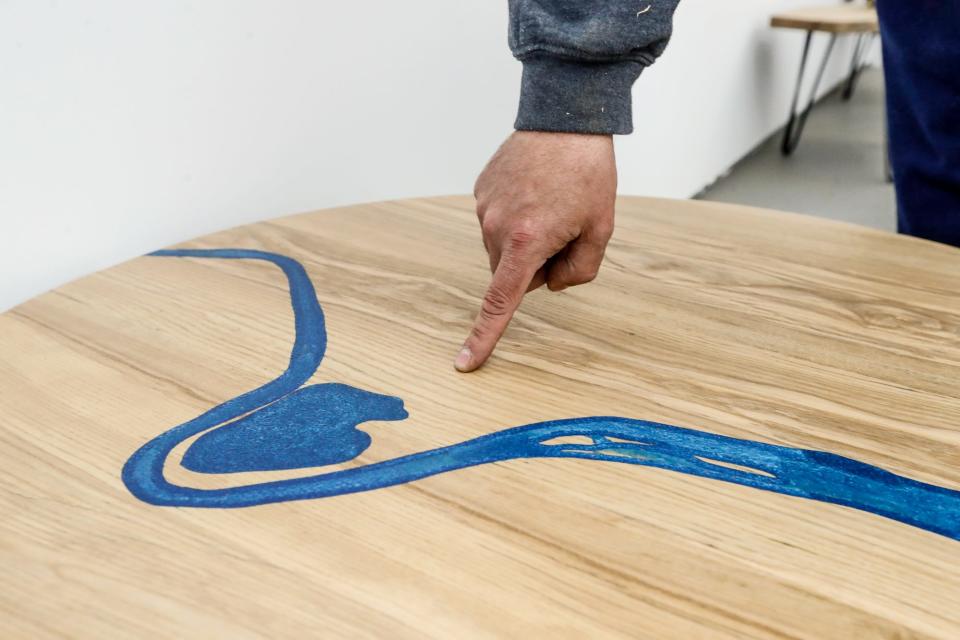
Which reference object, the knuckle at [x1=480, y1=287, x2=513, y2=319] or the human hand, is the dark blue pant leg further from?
the knuckle at [x1=480, y1=287, x2=513, y2=319]

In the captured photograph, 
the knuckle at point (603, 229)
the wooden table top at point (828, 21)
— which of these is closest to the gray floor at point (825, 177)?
the wooden table top at point (828, 21)

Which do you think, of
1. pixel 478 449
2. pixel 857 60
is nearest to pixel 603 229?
pixel 478 449

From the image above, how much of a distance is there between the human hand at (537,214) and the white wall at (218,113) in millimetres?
394

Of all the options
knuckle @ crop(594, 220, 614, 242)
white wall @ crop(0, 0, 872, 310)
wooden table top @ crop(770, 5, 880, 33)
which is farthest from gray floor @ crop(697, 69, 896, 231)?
knuckle @ crop(594, 220, 614, 242)

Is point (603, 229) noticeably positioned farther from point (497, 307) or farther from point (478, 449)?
point (478, 449)

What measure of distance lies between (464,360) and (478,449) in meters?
0.11

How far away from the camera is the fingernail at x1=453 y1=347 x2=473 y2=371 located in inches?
24.6

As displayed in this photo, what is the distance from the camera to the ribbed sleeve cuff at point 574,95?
2.10 feet

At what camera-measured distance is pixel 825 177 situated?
2945 millimetres

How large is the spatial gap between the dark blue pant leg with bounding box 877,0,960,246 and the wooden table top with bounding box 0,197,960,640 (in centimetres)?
16

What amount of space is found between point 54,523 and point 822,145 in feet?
11.5

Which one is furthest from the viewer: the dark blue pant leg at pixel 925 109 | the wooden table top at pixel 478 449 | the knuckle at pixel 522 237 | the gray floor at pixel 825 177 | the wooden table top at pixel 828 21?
the wooden table top at pixel 828 21

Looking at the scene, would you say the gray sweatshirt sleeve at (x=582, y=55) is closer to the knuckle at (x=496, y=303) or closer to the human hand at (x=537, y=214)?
the human hand at (x=537, y=214)

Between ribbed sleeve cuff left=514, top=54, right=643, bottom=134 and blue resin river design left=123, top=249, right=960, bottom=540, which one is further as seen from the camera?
ribbed sleeve cuff left=514, top=54, right=643, bottom=134
